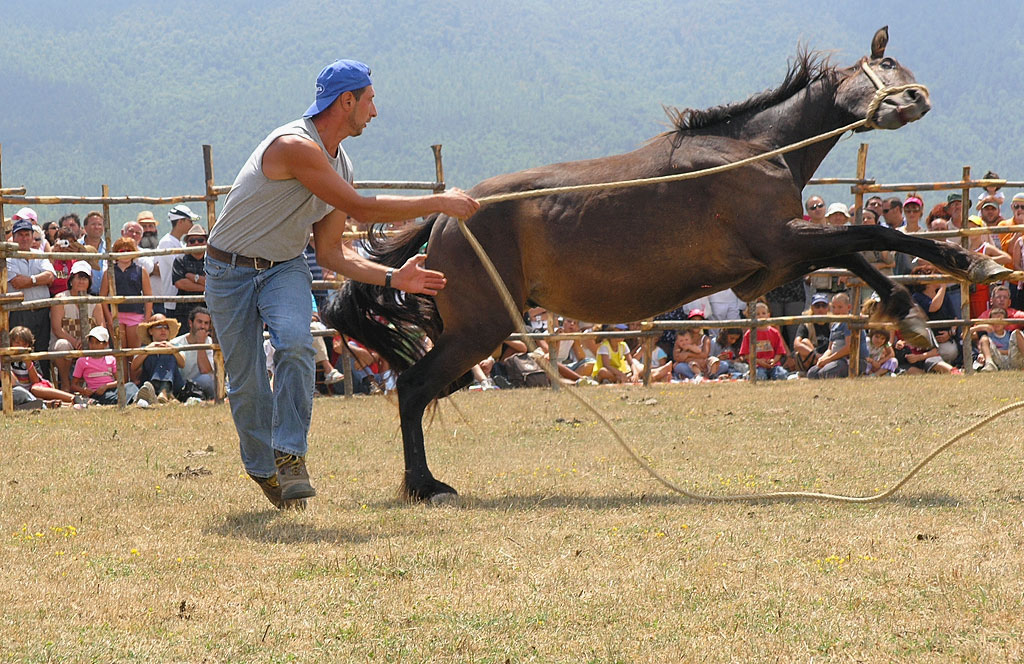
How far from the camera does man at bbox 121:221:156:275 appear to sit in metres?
12.7

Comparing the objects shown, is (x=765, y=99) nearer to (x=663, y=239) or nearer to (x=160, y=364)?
(x=663, y=239)

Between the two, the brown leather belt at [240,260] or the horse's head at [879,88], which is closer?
the brown leather belt at [240,260]

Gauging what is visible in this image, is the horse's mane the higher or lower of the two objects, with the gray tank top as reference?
higher

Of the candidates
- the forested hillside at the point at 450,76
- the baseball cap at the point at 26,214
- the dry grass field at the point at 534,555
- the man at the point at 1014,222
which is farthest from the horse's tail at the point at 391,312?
the forested hillside at the point at 450,76

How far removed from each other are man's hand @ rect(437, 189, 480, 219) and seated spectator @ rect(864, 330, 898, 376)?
28.5 ft

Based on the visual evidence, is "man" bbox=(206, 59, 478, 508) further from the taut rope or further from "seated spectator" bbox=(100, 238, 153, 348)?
"seated spectator" bbox=(100, 238, 153, 348)

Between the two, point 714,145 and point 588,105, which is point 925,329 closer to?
point 714,145

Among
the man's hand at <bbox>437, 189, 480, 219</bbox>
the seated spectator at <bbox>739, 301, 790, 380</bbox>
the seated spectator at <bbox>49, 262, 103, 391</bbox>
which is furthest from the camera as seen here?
the seated spectator at <bbox>739, 301, 790, 380</bbox>

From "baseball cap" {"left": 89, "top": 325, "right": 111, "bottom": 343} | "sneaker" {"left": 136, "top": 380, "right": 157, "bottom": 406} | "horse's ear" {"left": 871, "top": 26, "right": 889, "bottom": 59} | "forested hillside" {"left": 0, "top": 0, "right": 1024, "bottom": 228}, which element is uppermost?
"forested hillside" {"left": 0, "top": 0, "right": 1024, "bottom": 228}

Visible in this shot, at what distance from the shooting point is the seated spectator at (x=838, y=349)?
42.8 feet

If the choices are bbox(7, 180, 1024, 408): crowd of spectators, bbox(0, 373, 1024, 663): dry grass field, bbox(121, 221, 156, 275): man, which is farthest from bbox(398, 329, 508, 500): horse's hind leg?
bbox(121, 221, 156, 275): man

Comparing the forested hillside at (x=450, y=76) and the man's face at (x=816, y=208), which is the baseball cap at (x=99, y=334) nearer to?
the man's face at (x=816, y=208)

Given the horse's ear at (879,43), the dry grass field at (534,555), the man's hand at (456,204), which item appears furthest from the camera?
the horse's ear at (879,43)

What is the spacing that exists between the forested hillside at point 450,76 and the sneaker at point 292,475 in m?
45.3
